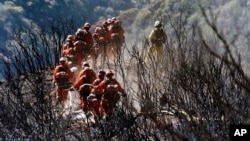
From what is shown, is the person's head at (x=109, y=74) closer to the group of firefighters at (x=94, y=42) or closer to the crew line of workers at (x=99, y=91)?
the crew line of workers at (x=99, y=91)

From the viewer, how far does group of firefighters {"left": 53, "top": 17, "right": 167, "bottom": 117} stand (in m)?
10.7

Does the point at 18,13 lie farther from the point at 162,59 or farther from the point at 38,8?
the point at 162,59

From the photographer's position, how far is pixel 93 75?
11672 millimetres

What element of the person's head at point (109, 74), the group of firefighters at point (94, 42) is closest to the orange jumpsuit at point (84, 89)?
the person's head at point (109, 74)

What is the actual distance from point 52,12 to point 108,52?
75.6 metres

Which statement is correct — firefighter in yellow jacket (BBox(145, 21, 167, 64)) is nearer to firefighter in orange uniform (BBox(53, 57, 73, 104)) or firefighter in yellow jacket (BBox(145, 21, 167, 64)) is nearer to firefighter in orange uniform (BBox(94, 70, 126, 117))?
firefighter in orange uniform (BBox(53, 57, 73, 104))

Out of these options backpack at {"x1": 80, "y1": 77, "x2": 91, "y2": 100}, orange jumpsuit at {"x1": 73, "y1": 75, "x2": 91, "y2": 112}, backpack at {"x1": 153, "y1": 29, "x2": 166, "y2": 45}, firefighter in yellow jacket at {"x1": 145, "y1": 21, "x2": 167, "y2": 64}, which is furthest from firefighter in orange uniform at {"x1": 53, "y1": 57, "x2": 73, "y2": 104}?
backpack at {"x1": 153, "y1": 29, "x2": 166, "y2": 45}

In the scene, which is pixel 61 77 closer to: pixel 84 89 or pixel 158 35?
pixel 84 89

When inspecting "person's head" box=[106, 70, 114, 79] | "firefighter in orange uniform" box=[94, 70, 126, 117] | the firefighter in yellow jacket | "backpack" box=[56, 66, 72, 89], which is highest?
the firefighter in yellow jacket

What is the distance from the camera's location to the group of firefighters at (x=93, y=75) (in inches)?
422

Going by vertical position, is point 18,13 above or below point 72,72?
above

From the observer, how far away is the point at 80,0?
96.4 metres

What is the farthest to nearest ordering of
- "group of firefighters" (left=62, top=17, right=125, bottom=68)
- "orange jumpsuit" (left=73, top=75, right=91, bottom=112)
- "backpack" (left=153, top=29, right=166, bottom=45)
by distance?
"backpack" (left=153, top=29, right=166, bottom=45)
"group of firefighters" (left=62, top=17, right=125, bottom=68)
"orange jumpsuit" (left=73, top=75, right=91, bottom=112)

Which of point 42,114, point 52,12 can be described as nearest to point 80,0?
point 52,12
